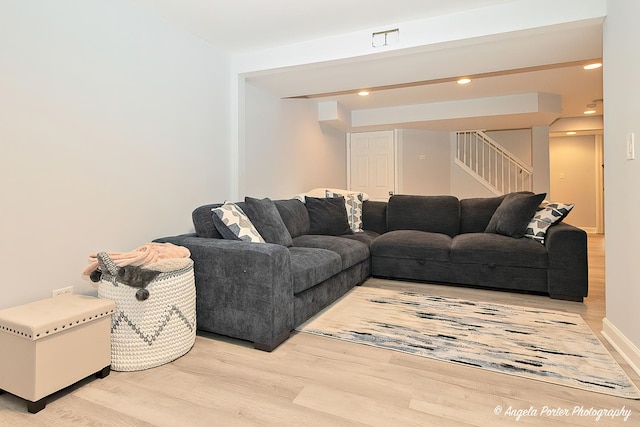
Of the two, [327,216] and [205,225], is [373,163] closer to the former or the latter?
[327,216]

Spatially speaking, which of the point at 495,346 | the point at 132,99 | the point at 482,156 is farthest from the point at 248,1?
the point at 482,156

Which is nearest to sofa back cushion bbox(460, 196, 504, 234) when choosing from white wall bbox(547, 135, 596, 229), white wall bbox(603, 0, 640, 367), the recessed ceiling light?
the recessed ceiling light

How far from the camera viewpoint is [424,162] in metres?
6.56

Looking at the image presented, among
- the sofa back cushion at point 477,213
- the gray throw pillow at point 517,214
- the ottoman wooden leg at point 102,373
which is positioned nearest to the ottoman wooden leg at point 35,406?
the ottoman wooden leg at point 102,373

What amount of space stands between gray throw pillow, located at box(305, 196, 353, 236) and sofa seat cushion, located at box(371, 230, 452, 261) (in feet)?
1.53

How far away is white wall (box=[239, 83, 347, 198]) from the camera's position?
383 cm

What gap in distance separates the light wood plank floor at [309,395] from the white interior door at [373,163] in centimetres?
446

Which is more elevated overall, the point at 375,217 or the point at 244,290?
the point at 375,217

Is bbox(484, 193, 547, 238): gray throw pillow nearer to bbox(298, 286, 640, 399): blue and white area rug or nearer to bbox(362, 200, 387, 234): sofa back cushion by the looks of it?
bbox(298, 286, 640, 399): blue and white area rug

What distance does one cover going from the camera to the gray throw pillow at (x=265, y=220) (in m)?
2.93

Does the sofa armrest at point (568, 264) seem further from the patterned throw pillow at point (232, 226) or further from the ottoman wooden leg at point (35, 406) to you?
the ottoman wooden leg at point (35, 406)

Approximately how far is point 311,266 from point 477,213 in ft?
8.25

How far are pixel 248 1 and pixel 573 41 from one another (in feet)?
8.04

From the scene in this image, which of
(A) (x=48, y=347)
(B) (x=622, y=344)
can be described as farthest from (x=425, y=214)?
(A) (x=48, y=347)
